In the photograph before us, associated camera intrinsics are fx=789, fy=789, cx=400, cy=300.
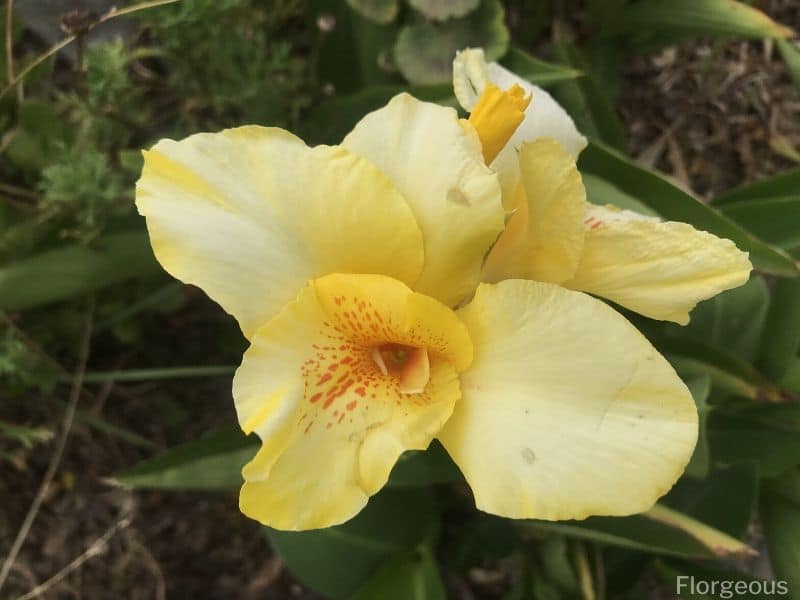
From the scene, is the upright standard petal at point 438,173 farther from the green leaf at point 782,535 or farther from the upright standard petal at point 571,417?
the green leaf at point 782,535

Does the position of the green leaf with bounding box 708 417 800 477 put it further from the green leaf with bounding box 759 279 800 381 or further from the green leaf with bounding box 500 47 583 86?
the green leaf with bounding box 500 47 583 86

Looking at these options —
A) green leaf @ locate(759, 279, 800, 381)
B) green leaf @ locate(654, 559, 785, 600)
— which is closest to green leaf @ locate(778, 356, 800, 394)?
green leaf @ locate(759, 279, 800, 381)

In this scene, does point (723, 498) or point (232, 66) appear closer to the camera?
point (723, 498)

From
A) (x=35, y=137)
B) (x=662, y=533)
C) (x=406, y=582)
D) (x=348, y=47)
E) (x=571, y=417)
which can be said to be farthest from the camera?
(x=348, y=47)

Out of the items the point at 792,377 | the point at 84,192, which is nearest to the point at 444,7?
the point at 84,192

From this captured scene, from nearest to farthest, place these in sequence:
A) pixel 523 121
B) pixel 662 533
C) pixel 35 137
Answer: pixel 523 121
pixel 662 533
pixel 35 137

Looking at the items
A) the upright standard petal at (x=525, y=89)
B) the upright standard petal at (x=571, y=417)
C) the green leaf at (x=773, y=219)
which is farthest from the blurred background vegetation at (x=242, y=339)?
the upright standard petal at (x=571, y=417)

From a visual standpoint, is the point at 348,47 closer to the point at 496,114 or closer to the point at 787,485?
the point at 496,114

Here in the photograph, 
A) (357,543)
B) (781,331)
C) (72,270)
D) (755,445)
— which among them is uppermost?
(72,270)
